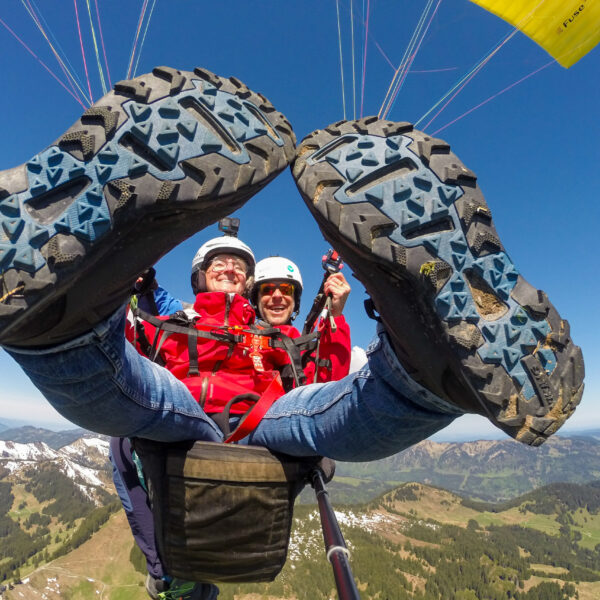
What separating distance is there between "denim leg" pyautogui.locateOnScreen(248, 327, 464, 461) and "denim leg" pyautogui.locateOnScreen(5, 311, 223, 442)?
20.6 inches

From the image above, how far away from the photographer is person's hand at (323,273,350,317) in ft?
10.0

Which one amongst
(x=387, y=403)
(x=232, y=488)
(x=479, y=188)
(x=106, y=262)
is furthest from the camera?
(x=232, y=488)

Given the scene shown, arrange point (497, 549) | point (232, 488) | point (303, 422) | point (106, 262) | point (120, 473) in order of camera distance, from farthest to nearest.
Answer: point (497, 549) < point (120, 473) < point (232, 488) < point (303, 422) < point (106, 262)

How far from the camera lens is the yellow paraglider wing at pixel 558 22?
5062 mm

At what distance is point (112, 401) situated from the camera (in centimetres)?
158

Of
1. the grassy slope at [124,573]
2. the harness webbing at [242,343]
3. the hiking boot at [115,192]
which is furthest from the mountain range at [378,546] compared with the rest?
the hiking boot at [115,192]

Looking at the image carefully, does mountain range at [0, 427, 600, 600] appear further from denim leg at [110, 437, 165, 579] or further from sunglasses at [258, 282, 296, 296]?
sunglasses at [258, 282, 296, 296]

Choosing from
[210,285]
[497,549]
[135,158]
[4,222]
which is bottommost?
[497,549]

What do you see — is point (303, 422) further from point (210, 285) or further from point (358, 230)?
point (210, 285)

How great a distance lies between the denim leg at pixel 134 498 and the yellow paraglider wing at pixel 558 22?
643 cm

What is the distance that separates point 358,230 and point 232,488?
171 cm

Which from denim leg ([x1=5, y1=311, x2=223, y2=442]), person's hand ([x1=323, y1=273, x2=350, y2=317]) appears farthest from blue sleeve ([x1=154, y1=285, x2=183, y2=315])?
denim leg ([x1=5, y1=311, x2=223, y2=442])

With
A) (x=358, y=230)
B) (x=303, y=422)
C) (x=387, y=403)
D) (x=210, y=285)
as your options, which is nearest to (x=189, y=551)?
(x=303, y=422)

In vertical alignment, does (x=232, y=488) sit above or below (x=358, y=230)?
below
